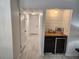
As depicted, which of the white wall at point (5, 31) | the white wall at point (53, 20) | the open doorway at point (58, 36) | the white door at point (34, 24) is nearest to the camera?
the white wall at point (5, 31)

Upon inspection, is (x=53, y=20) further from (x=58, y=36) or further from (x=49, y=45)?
(x=49, y=45)

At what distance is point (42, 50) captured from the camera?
4766 mm

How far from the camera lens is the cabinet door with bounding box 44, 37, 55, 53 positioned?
16.1ft

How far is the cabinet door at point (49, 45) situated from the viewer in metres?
4.92

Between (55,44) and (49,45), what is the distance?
0.29 m

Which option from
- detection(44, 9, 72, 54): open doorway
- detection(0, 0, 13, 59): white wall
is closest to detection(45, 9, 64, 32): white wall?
detection(44, 9, 72, 54): open doorway

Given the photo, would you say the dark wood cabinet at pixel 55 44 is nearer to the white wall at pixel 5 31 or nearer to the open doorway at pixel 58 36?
the open doorway at pixel 58 36

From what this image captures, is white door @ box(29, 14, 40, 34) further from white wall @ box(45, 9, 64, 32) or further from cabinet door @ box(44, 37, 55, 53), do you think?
cabinet door @ box(44, 37, 55, 53)

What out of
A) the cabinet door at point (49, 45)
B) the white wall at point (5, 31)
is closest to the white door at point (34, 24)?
the cabinet door at point (49, 45)

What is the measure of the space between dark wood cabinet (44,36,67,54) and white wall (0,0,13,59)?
2.82 metres

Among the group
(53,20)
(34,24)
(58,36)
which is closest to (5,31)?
(58,36)

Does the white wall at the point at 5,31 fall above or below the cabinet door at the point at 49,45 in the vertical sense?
above

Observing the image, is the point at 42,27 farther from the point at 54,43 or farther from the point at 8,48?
the point at 8,48

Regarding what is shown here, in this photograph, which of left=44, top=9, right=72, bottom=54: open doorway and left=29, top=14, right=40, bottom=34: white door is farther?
left=29, top=14, right=40, bottom=34: white door
